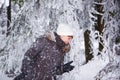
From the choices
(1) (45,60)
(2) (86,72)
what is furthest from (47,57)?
(2) (86,72)

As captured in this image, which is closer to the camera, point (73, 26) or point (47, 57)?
point (47, 57)

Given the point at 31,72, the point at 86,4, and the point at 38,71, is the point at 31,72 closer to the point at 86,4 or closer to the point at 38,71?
the point at 38,71

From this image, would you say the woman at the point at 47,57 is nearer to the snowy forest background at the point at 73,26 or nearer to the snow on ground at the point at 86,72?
the snowy forest background at the point at 73,26

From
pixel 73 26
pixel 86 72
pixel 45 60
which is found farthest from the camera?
pixel 86 72

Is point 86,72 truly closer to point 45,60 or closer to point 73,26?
point 73,26

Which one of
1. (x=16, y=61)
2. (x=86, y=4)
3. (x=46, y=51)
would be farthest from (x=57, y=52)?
(x=16, y=61)

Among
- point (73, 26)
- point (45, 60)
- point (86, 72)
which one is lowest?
point (86, 72)

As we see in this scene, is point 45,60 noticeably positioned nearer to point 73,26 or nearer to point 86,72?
point 73,26

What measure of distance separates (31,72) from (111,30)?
208 cm

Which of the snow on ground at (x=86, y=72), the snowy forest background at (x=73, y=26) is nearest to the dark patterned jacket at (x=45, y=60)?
the snowy forest background at (x=73, y=26)

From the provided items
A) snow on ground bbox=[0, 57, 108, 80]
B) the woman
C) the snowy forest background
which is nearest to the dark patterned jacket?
the woman

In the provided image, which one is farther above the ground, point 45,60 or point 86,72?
point 45,60

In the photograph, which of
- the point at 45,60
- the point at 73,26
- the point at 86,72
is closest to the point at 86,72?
the point at 86,72

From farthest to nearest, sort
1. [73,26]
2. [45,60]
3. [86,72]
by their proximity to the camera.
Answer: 1. [86,72]
2. [73,26]
3. [45,60]
